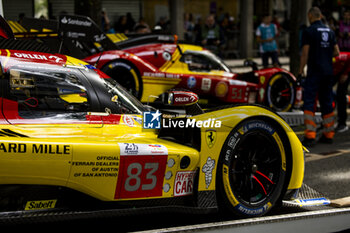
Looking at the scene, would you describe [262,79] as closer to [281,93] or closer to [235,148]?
[281,93]

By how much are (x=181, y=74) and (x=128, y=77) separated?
97cm

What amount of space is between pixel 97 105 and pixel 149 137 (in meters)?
0.46

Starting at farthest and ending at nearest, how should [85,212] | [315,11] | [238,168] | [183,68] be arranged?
[183,68]
[315,11]
[238,168]
[85,212]

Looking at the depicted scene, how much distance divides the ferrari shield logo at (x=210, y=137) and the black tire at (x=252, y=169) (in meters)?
0.11

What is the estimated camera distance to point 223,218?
4496 millimetres

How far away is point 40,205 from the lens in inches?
137

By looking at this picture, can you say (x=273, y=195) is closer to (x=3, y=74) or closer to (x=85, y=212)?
(x=85, y=212)

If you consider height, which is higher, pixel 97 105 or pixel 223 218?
pixel 97 105

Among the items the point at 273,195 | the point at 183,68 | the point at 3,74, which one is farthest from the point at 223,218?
the point at 183,68

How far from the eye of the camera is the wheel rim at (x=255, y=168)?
14.2 feet

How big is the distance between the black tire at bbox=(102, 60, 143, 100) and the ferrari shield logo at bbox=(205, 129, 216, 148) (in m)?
4.95

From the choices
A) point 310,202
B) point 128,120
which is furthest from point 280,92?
point 128,120

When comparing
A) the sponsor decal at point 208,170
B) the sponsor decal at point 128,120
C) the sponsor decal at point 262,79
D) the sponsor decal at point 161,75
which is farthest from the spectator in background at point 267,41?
the sponsor decal at point 128,120

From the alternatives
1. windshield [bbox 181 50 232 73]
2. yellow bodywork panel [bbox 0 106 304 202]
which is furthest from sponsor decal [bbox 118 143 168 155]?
windshield [bbox 181 50 232 73]
